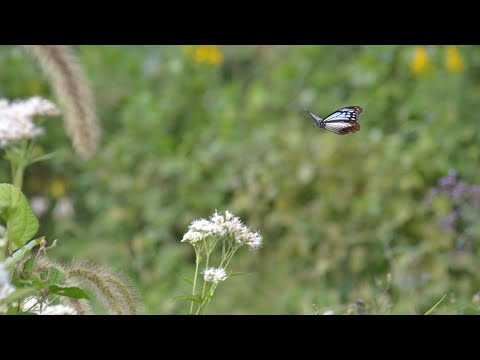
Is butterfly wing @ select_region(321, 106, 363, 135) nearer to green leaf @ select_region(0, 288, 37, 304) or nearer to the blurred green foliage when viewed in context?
green leaf @ select_region(0, 288, 37, 304)

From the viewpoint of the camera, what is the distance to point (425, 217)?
4.21 meters

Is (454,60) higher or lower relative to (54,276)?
higher

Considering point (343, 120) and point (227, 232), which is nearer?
point (227, 232)

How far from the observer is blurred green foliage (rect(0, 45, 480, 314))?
420cm

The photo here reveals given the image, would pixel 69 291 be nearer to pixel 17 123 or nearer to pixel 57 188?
pixel 17 123

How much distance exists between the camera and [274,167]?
4.70 m

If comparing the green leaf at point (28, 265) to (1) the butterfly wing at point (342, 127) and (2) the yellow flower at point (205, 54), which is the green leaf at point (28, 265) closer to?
(1) the butterfly wing at point (342, 127)

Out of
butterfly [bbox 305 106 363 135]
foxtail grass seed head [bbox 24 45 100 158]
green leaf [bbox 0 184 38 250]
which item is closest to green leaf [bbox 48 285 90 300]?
green leaf [bbox 0 184 38 250]

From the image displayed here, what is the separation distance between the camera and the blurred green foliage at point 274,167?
4.20 m

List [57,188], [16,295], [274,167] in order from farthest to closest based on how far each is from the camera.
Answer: [57,188], [274,167], [16,295]

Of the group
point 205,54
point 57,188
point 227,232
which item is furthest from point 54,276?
point 205,54

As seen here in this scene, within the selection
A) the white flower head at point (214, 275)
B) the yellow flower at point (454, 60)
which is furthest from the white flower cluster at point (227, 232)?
the yellow flower at point (454, 60)

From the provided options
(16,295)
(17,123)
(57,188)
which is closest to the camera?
(16,295)

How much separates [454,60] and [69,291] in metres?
4.43
